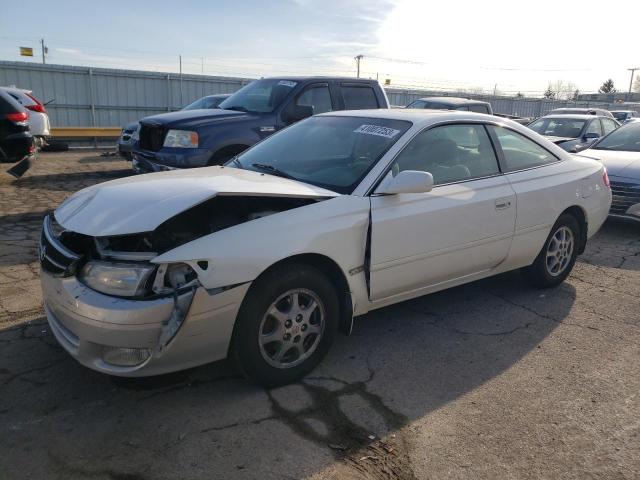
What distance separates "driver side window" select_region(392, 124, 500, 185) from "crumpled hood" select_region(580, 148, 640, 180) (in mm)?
4057

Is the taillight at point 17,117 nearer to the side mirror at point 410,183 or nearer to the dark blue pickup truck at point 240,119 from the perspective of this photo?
the dark blue pickup truck at point 240,119

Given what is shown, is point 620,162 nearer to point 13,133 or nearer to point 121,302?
point 121,302

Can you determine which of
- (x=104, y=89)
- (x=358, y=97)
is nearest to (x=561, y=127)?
(x=358, y=97)

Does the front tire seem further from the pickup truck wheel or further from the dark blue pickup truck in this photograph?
the dark blue pickup truck

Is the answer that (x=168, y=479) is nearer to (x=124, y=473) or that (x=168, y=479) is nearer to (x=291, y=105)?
(x=124, y=473)

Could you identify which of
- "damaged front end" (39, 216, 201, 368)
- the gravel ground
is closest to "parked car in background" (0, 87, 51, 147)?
the gravel ground

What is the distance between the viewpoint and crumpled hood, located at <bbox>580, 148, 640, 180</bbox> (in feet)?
24.3

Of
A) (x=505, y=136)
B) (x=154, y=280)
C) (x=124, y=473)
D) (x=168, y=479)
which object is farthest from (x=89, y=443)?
(x=505, y=136)

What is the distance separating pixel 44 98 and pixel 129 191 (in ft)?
57.3

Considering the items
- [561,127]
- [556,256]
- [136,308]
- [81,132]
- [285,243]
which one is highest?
[561,127]

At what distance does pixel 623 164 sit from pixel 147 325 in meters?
7.30

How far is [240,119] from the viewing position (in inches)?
279

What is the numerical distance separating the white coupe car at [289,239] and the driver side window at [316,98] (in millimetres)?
3129

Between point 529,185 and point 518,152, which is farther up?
point 518,152
